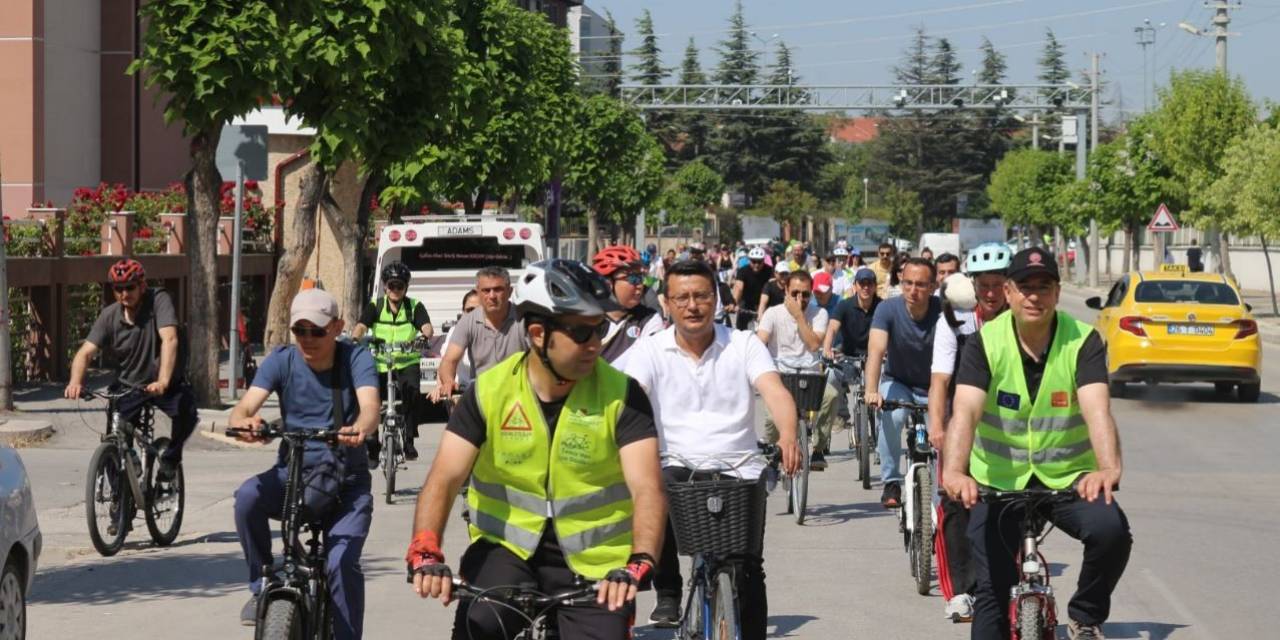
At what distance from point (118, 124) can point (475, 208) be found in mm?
7882

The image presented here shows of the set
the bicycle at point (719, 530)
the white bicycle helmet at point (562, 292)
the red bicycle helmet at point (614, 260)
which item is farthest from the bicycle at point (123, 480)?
the white bicycle helmet at point (562, 292)

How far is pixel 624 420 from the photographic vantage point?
517cm

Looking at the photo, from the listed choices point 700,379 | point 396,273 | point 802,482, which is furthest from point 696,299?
point 396,273

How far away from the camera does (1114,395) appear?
25.1 meters

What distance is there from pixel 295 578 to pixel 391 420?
7676 millimetres

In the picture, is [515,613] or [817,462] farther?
[817,462]

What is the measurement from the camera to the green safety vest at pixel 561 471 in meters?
5.14

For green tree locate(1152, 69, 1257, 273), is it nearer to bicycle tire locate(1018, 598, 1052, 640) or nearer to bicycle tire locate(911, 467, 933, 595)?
bicycle tire locate(911, 467, 933, 595)

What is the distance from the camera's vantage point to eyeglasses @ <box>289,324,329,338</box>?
736 centimetres

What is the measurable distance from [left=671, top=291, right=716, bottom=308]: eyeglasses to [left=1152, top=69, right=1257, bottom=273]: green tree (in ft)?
158

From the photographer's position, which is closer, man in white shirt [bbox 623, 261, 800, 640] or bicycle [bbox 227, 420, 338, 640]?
bicycle [bbox 227, 420, 338, 640]

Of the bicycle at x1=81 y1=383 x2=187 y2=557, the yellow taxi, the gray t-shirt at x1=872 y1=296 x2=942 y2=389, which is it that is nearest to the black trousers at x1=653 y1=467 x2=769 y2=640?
the gray t-shirt at x1=872 y1=296 x2=942 y2=389

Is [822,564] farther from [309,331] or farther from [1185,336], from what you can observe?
[1185,336]

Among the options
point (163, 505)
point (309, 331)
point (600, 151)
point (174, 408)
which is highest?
point (600, 151)
